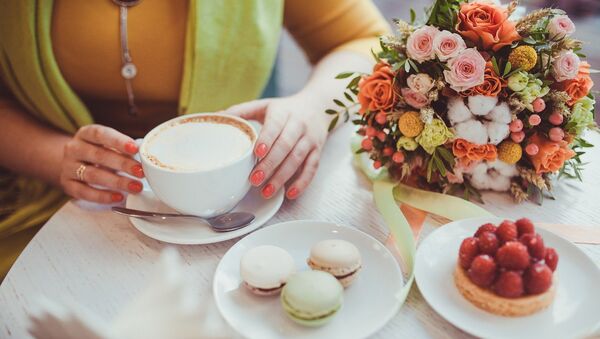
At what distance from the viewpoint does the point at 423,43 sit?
74cm

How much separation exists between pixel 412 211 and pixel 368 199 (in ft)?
0.25

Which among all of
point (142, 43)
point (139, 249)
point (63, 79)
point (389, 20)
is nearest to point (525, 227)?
point (139, 249)

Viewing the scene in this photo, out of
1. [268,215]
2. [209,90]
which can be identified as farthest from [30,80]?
[268,215]

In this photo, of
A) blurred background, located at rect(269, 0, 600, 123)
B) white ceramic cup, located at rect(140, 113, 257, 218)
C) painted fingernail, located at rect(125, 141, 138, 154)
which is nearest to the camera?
white ceramic cup, located at rect(140, 113, 257, 218)

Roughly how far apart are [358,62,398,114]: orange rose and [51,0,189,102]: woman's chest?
0.48 m

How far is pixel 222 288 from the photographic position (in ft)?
2.10

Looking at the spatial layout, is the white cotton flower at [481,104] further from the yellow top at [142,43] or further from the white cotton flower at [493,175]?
the yellow top at [142,43]

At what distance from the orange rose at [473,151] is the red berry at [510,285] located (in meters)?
0.23

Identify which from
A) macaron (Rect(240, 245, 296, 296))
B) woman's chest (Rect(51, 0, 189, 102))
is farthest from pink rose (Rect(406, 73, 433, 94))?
woman's chest (Rect(51, 0, 189, 102))

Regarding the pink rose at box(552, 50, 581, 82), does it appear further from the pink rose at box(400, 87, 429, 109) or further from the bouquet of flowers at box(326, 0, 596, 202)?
the pink rose at box(400, 87, 429, 109)

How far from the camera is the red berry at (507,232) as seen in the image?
60cm

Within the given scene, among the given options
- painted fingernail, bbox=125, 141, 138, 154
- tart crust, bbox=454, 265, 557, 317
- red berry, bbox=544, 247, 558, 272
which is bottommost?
tart crust, bbox=454, 265, 557, 317

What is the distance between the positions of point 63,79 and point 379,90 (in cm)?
68

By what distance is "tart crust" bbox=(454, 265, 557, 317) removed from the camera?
573mm
